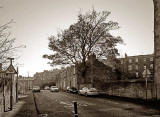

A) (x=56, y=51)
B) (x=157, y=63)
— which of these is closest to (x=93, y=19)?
(x=56, y=51)

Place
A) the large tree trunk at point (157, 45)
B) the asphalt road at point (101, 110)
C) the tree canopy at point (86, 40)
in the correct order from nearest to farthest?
1. the asphalt road at point (101, 110)
2. the large tree trunk at point (157, 45)
3. the tree canopy at point (86, 40)

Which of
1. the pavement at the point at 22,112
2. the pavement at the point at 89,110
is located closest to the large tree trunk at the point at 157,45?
the pavement at the point at 89,110

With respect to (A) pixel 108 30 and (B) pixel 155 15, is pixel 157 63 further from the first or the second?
(A) pixel 108 30

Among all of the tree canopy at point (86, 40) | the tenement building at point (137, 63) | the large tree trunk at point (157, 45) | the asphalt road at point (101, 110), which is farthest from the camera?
the tenement building at point (137, 63)

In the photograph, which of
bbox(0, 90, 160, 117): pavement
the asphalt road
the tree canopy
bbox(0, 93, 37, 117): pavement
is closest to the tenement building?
the tree canopy

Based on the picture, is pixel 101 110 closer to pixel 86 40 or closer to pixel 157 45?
pixel 157 45

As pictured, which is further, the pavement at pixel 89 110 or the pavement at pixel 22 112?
the pavement at pixel 22 112

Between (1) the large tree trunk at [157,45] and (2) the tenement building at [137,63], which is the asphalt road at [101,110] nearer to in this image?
(1) the large tree trunk at [157,45]

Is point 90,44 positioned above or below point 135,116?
above

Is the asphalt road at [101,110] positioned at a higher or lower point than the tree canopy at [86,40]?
lower

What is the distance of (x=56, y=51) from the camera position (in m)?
40.4

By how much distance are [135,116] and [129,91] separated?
1301cm

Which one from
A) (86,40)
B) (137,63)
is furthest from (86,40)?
(137,63)

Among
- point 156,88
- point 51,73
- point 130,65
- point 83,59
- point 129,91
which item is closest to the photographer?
point 156,88
